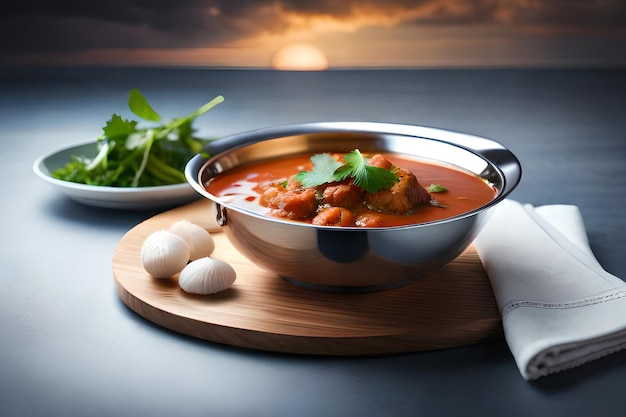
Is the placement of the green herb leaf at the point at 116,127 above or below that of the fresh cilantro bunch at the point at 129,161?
above

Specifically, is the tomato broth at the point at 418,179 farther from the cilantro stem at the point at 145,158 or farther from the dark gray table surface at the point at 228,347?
the cilantro stem at the point at 145,158

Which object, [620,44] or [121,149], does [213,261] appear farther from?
[620,44]

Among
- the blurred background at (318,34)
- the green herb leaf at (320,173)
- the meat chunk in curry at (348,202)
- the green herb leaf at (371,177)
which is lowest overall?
Answer: the blurred background at (318,34)

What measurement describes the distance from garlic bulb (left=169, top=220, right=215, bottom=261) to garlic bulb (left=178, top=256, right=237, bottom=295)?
0.79ft

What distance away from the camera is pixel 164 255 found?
8.75 feet

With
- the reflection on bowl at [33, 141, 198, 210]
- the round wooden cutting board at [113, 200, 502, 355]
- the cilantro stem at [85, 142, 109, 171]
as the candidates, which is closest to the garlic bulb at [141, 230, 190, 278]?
the round wooden cutting board at [113, 200, 502, 355]

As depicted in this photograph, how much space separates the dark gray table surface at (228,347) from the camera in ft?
7.11

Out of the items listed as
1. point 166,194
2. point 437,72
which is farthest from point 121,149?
point 437,72

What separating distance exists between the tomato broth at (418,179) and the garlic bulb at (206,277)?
21 cm

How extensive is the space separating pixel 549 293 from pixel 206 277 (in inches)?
40.8

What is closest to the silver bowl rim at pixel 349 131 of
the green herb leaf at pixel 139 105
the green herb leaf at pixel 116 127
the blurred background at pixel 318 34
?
the green herb leaf at pixel 139 105

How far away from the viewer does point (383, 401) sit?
85.0 inches

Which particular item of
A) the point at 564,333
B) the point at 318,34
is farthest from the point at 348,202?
the point at 318,34

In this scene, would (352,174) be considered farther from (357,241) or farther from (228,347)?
(228,347)
